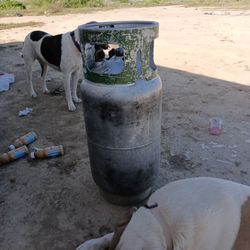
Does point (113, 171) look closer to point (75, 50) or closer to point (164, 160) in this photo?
point (164, 160)

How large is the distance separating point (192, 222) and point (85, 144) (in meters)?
2.71

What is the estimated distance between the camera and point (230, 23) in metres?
11.6

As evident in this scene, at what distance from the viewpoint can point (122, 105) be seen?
2432mm

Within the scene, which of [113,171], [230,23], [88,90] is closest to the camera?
[88,90]

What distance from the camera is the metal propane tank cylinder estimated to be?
2.40 metres

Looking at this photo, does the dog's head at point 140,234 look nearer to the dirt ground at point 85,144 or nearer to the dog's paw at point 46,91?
the dirt ground at point 85,144

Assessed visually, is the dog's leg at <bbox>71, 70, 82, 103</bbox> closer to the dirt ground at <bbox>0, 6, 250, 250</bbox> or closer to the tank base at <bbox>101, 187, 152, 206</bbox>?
the dirt ground at <bbox>0, 6, 250, 250</bbox>

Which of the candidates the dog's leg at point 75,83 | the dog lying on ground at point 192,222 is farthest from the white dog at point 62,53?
the dog lying on ground at point 192,222

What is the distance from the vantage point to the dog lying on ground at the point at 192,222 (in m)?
1.52

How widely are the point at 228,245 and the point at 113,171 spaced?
126cm

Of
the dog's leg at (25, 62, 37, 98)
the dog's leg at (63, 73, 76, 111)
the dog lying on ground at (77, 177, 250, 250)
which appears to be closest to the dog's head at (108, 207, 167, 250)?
the dog lying on ground at (77, 177, 250, 250)

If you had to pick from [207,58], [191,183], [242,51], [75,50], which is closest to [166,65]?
[207,58]

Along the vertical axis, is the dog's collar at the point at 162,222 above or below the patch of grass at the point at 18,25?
above

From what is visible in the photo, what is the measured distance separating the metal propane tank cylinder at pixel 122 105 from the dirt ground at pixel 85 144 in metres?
0.44
